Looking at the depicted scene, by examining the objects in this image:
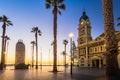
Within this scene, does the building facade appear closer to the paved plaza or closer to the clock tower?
the clock tower

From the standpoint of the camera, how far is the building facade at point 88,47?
5985 centimetres

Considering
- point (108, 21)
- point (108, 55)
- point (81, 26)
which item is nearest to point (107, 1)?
point (108, 21)

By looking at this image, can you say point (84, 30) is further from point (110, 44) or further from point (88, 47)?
point (110, 44)

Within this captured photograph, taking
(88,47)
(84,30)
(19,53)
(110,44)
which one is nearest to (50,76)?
(110,44)

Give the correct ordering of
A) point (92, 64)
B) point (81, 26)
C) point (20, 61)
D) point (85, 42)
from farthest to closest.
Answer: point (81, 26) < point (85, 42) < point (92, 64) < point (20, 61)

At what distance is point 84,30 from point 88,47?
9528mm

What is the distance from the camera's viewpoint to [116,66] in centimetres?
1074

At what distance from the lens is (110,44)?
11242 millimetres

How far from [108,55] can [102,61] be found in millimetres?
50391

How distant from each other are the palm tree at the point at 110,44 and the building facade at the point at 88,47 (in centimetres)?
4448

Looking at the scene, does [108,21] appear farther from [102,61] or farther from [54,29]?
[102,61]

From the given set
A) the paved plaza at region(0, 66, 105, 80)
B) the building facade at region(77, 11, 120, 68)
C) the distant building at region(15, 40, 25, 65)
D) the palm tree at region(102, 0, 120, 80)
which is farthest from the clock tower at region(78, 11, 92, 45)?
the palm tree at region(102, 0, 120, 80)

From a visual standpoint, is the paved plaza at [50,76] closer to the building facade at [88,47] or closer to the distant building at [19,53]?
the distant building at [19,53]

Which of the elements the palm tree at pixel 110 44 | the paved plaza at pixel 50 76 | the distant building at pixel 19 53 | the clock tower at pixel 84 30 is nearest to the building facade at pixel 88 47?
the clock tower at pixel 84 30
